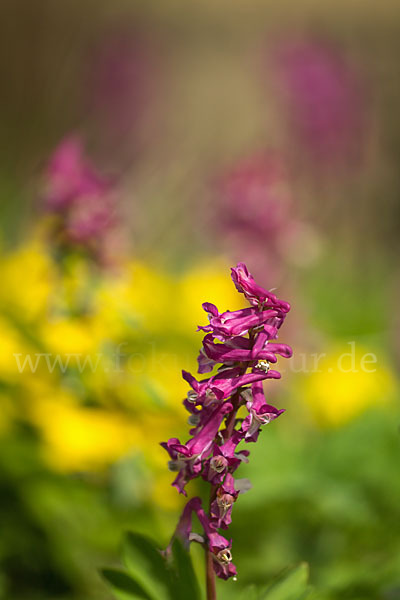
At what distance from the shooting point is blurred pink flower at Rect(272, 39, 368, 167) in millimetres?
3236

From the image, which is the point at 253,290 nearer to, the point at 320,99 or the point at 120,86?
the point at 320,99

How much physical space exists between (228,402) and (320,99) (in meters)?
2.74

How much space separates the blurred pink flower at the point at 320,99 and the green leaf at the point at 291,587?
9.04ft

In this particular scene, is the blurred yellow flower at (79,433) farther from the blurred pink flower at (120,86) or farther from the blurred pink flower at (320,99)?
the blurred pink flower at (120,86)

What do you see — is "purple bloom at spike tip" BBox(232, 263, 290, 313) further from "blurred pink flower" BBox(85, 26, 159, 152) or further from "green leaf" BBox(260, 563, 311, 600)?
"blurred pink flower" BBox(85, 26, 159, 152)

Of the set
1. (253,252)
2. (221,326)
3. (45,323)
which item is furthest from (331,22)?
(221,326)

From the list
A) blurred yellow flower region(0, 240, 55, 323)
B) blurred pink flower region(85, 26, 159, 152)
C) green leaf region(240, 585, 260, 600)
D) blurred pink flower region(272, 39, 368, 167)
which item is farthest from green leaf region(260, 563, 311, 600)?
blurred pink flower region(85, 26, 159, 152)

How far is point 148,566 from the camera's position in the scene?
84cm

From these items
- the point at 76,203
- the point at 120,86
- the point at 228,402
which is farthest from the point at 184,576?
the point at 120,86

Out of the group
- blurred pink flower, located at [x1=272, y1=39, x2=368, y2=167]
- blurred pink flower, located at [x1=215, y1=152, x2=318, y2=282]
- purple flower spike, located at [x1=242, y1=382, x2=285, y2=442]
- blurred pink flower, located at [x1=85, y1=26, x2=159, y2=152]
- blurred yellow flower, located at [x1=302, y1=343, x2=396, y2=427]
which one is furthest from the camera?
blurred pink flower, located at [x1=85, y1=26, x2=159, y2=152]

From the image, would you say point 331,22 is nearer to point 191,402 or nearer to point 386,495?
point 386,495

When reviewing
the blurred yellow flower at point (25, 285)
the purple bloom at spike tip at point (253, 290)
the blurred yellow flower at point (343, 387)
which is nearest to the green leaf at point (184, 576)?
the purple bloom at spike tip at point (253, 290)

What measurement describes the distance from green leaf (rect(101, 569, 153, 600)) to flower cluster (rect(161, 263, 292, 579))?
111 mm

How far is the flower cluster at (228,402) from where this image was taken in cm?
75
